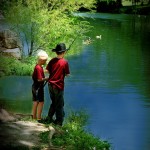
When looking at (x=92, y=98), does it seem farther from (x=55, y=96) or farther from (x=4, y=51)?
(x=4, y=51)

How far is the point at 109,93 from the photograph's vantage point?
16.7 metres

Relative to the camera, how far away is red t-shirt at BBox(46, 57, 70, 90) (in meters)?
9.46

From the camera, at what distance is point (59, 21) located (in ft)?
70.3

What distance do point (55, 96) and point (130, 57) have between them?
17.3 metres

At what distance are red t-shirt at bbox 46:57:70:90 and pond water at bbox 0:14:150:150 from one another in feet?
6.95

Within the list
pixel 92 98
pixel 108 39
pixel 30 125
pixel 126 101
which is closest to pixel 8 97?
pixel 92 98

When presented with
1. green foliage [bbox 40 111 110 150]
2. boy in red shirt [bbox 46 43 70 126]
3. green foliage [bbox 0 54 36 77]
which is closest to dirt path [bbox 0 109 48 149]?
green foliage [bbox 40 111 110 150]

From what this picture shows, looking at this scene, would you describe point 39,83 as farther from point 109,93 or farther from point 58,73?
point 109,93

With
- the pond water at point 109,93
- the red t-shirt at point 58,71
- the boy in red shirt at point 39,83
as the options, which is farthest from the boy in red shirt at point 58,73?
the pond water at point 109,93

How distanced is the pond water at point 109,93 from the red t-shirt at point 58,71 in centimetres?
212

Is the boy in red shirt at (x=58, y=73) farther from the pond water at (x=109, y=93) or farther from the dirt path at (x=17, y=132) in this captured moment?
the pond water at (x=109, y=93)

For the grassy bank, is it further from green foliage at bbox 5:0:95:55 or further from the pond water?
green foliage at bbox 5:0:95:55

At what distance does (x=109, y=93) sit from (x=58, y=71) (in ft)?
24.5

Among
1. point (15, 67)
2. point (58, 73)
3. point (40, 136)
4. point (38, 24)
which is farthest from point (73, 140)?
point (38, 24)
